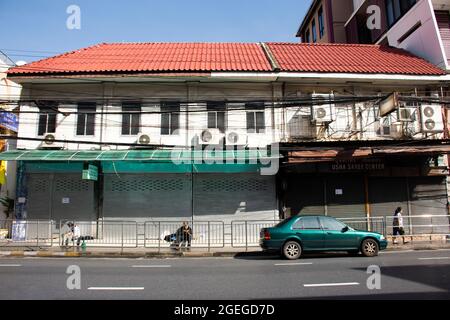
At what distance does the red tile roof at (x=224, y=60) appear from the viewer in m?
17.8

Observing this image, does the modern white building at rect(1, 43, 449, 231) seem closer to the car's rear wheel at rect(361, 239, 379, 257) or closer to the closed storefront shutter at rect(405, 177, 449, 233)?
the closed storefront shutter at rect(405, 177, 449, 233)

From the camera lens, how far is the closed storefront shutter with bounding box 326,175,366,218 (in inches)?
714

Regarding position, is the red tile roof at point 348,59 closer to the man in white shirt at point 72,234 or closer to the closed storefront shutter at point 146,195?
the closed storefront shutter at point 146,195

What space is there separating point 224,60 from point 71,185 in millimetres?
9527

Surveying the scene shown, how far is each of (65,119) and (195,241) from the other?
28.1 feet

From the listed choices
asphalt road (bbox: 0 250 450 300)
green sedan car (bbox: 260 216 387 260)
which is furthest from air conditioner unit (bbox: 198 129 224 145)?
asphalt road (bbox: 0 250 450 300)

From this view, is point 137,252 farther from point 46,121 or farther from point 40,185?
point 46,121

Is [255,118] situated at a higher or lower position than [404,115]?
higher

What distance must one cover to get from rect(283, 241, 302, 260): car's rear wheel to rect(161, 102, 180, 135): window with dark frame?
828cm

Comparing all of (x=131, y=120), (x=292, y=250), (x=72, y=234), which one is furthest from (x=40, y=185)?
(x=292, y=250)

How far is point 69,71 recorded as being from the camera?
1742cm

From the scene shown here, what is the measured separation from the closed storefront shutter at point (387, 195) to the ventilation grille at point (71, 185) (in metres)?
13.6

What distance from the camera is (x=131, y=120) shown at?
1816 centimetres
